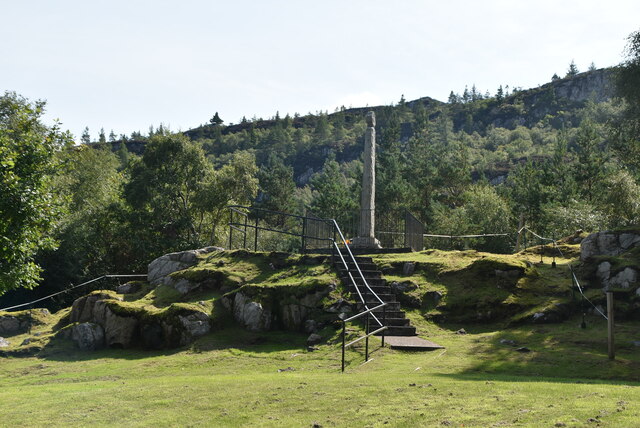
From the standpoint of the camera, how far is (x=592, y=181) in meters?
51.7

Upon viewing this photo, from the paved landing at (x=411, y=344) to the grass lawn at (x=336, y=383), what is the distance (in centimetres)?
32

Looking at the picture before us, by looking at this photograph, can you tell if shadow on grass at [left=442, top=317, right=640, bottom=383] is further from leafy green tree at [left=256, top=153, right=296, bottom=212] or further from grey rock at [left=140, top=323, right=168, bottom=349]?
leafy green tree at [left=256, top=153, right=296, bottom=212]

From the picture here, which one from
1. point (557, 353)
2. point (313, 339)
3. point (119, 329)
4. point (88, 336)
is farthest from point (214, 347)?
point (557, 353)

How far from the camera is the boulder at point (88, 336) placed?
17.9 metres

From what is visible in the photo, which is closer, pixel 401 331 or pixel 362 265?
pixel 401 331

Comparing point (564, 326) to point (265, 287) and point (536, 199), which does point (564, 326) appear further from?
point (536, 199)

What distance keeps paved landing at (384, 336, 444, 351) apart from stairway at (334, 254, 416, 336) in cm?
63

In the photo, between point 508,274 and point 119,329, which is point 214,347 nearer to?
point 119,329

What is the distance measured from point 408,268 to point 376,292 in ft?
8.81

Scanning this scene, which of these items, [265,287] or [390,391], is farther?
[265,287]

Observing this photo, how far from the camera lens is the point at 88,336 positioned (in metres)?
18.0

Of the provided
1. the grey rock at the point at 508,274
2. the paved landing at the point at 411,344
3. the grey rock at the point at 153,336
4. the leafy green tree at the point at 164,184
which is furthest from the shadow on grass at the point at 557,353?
the leafy green tree at the point at 164,184

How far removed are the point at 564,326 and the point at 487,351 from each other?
3.50 m

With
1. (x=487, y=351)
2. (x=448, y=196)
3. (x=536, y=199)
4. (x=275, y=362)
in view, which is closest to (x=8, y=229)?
(x=275, y=362)
